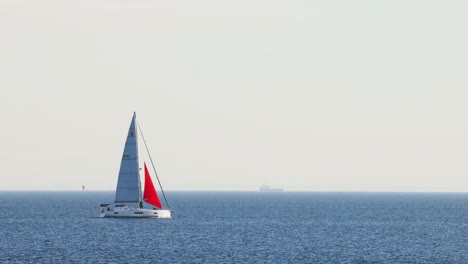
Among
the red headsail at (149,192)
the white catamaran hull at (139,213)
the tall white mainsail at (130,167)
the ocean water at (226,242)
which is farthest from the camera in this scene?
the white catamaran hull at (139,213)

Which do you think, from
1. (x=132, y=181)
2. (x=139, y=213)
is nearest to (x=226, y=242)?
(x=132, y=181)

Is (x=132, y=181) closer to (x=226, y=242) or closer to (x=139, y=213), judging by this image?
(x=139, y=213)

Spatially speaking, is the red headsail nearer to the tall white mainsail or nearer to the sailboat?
the sailboat

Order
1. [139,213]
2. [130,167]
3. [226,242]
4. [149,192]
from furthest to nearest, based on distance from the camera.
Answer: [139,213] < [149,192] < [130,167] < [226,242]

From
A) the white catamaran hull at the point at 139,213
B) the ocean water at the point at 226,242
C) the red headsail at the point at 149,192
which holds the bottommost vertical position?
the ocean water at the point at 226,242

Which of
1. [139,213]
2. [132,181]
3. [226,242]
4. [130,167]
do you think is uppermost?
[130,167]

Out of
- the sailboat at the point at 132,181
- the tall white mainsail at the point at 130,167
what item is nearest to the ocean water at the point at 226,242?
the sailboat at the point at 132,181

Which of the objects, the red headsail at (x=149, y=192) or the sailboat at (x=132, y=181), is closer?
the sailboat at (x=132, y=181)

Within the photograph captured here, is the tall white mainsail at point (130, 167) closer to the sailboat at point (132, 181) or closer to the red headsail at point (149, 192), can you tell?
the sailboat at point (132, 181)

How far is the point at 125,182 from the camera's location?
12531 cm

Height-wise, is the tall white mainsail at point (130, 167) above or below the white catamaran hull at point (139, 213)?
above

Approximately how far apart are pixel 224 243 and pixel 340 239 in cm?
1568

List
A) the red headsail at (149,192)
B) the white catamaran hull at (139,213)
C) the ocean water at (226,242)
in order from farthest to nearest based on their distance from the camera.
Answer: the white catamaran hull at (139,213) → the red headsail at (149,192) → the ocean water at (226,242)

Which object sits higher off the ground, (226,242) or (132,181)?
(132,181)
